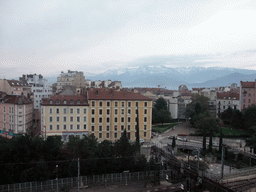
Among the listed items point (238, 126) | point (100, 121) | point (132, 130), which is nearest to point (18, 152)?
point (100, 121)

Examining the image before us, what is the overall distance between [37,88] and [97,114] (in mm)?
36267

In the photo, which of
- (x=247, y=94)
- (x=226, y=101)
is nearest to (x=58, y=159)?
(x=247, y=94)

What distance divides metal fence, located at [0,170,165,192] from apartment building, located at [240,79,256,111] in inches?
1955

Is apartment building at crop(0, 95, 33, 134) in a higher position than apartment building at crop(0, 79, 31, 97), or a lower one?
lower

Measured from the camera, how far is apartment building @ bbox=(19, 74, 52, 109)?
70.9 meters

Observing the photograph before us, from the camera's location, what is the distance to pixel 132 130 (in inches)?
2074

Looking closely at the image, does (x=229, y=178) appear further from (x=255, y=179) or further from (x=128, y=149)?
(x=128, y=149)

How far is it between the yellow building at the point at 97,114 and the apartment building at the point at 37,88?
23.2 metres

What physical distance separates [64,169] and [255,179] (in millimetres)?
23793

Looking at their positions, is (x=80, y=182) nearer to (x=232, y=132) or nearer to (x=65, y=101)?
(x=65, y=101)

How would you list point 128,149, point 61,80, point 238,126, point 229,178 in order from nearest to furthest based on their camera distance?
point 229,178 < point 128,149 < point 238,126 < point 61,80

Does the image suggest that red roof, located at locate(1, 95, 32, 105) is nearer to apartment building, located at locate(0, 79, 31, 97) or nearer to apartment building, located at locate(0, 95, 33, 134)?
apartment building, located at locate(0, 95, 33, 134)

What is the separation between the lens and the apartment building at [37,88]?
7094cm

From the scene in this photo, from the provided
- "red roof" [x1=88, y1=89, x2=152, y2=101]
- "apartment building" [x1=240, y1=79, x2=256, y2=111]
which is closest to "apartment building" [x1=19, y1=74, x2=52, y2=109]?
"red roof" [x1=88, y1=89, x2=152, y2=101]
